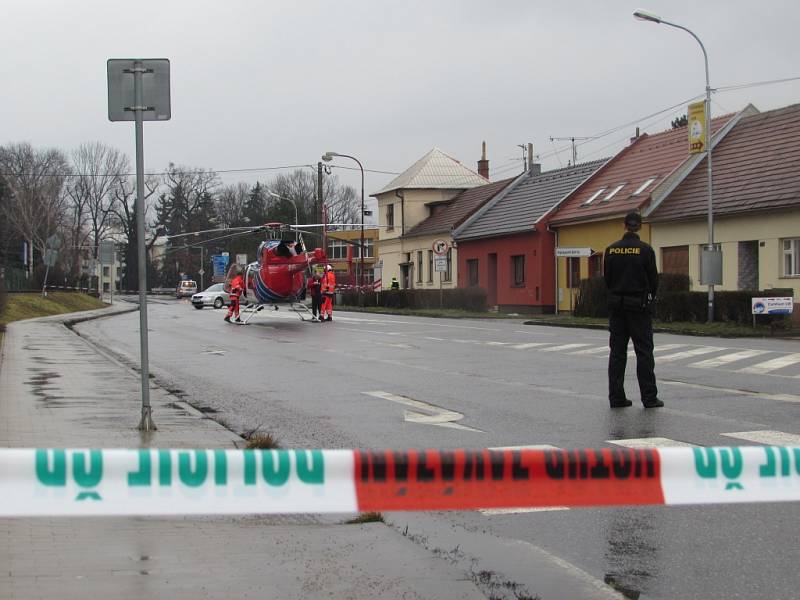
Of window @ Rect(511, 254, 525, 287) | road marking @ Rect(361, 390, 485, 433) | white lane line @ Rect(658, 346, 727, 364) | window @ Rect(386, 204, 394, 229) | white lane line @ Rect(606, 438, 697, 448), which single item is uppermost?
window @ Rect(386, 204, 394, 229)

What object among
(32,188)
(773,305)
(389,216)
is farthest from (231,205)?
(773,305)

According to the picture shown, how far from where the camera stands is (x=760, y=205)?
97.9 feet

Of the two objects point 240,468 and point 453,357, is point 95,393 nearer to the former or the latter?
point 453,357

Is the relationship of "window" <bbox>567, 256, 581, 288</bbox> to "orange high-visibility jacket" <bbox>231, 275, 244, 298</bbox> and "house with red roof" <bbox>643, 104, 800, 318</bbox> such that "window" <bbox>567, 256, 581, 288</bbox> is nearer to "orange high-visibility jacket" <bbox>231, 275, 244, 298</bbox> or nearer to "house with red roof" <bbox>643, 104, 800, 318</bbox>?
"house with red roof" <bbox>643, 104, 800, 318</bbox>

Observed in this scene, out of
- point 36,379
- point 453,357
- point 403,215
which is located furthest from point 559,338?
point 403,215

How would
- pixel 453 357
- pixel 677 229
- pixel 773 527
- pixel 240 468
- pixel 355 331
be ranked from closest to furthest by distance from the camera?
pixel 240 468
pixel 773 527
pixel 453 357
pixel 355 331
pixel 677 229

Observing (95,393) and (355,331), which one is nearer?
(95,393)

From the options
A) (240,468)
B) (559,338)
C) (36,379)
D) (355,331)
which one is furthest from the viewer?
(355,331)

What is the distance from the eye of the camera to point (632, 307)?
10398 mm

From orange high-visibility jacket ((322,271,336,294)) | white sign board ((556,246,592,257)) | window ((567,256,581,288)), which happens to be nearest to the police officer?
orange high-visibility jacket ((322,271,336,294))

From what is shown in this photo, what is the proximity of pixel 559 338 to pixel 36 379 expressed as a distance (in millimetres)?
12116

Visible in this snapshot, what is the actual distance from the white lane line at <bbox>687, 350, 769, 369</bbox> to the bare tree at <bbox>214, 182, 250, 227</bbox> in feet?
340

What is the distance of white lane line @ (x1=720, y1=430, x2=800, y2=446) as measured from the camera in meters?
8.20

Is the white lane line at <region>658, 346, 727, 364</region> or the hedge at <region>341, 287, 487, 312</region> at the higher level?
the hedge at <region>341, 287, 487, 312</region>
